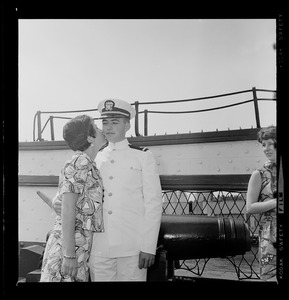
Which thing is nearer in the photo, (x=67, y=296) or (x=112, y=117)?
(x=67, y=296)

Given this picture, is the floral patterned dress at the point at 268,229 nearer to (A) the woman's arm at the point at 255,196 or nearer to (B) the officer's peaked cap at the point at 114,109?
(A) the woman's arm at the point at 255,196

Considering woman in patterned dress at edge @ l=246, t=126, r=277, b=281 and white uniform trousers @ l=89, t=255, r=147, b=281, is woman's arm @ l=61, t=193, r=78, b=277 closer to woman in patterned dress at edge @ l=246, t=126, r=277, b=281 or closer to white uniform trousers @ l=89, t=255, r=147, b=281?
white uniform trousers @ l=89, t=255, r=147, b=281

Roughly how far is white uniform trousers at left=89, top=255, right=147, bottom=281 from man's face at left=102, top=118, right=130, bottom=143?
2.56 feet

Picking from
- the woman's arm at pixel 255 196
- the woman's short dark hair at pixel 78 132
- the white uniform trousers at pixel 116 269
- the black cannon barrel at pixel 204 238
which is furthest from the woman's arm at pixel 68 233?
the woman's arm at pixel 255 196

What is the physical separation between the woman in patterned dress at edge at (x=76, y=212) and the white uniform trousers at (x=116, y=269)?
0.09 meters

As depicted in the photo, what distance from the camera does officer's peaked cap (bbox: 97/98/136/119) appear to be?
2291mm

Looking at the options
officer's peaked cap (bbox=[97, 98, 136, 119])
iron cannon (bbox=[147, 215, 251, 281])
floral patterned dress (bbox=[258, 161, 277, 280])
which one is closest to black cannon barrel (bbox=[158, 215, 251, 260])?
iron cannon (bbox=[147, 215, 251, 281])

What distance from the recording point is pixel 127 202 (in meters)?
2.21

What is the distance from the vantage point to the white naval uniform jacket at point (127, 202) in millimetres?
2152

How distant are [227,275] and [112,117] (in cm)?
227

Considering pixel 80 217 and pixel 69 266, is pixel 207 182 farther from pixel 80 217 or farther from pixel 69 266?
pixel 69 266
